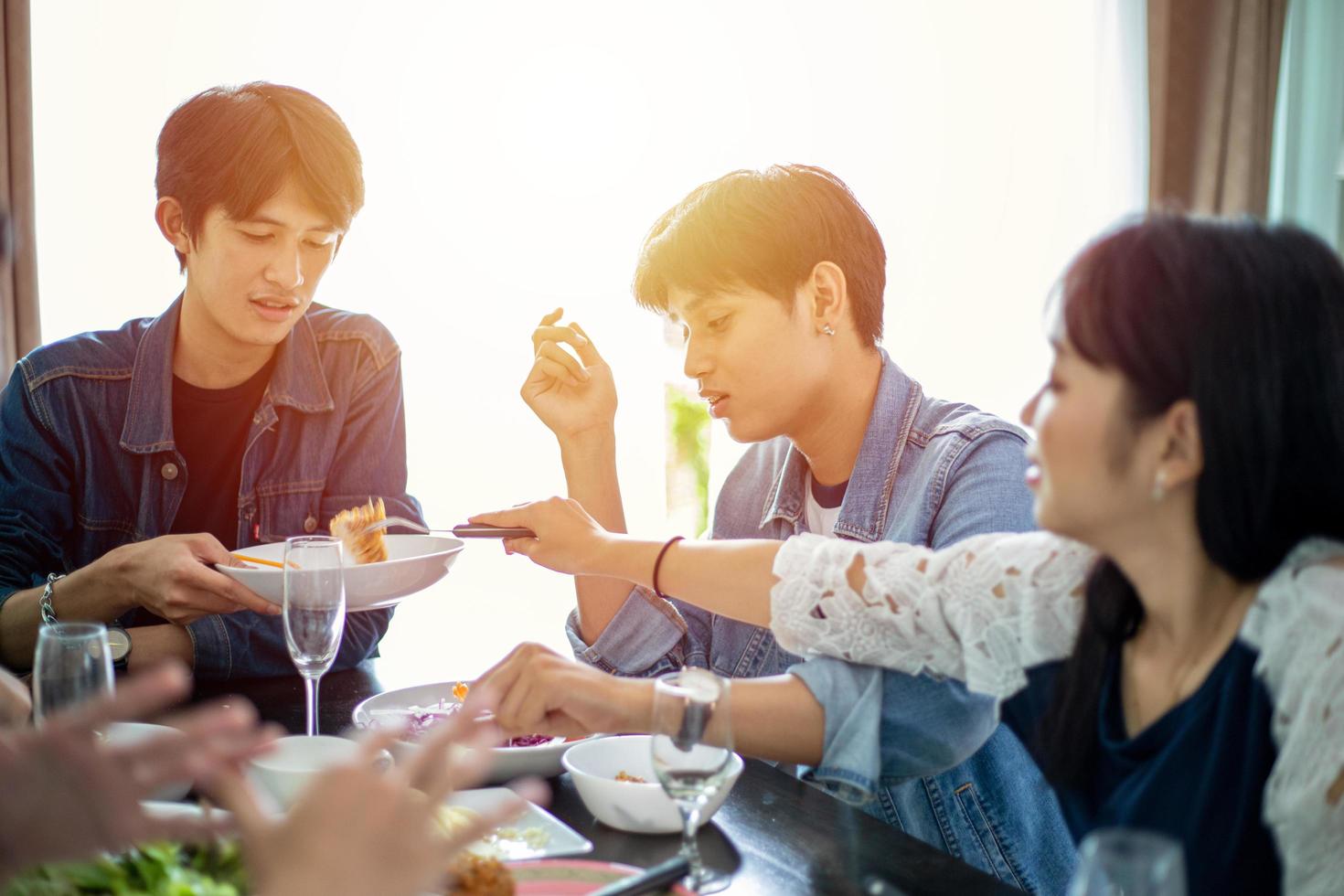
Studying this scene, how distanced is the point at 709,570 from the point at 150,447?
1163mm

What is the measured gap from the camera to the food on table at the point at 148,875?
0.84 meters

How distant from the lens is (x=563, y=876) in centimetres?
103

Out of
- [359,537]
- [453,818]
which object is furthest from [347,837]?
[359,537]

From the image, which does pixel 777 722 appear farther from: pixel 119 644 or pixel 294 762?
pixel 119 644

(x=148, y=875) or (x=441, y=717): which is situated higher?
(x=148, y=875)

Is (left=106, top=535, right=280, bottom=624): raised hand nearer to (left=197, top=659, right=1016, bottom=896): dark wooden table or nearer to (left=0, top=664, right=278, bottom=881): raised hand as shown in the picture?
(left=197, top=659, right=1016, bottom=896): dark wooden table

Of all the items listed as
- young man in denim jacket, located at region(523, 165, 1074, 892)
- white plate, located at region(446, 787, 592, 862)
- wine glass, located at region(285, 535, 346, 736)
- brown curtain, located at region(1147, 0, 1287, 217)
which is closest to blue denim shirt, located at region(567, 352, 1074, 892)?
young man in denim jacket, located at region(523, 165, 1074, 892)

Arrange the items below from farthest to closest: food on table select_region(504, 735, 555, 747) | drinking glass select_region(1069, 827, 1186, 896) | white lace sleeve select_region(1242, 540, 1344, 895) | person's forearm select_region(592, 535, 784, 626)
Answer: person's forearm select_region(592, 535, 784, 626) < food on table select_region(504, 735, 555, 747) < white lace sleeve select_region(1242, 540, 1344, 895) < drinking glass select_region(1069, 827, 1186, 896)

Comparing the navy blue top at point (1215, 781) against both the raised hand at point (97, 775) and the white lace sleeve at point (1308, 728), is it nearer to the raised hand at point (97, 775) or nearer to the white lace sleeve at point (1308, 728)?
the white lace sleeve at point (1308, 728)

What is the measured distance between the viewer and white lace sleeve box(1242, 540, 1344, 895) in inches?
37.0

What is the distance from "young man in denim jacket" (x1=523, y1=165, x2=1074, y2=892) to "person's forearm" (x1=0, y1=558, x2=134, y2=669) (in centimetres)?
72

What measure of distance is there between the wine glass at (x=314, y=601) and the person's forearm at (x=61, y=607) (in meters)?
0.57

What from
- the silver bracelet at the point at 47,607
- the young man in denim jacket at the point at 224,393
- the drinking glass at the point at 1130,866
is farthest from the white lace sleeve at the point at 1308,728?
the silver bracelet at the point at 47,607

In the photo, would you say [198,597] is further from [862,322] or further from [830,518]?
[862,322]
